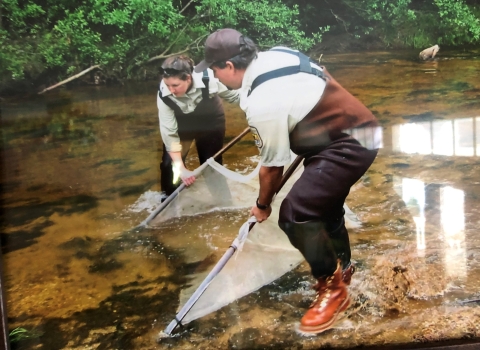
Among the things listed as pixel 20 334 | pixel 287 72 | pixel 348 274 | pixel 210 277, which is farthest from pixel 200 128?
pixel 20 334

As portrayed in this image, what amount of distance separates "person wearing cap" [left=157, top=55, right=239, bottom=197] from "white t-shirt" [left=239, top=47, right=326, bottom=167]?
137mm

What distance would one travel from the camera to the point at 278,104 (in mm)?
1375

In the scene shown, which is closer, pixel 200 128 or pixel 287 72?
pixel 287 72

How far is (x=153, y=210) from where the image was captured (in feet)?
5.10

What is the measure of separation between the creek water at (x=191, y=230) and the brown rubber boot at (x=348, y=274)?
0.02 m

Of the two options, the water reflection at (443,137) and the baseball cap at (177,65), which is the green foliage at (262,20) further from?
the water reflection at (443,137)

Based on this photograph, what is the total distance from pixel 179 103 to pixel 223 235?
1.58 ft

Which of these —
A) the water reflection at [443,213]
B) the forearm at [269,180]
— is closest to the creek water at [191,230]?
the water reflection at [443,213]

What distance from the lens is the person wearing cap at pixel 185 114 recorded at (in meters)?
1.51

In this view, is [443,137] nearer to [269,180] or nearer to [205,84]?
[269,180]

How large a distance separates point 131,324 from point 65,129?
0.69m

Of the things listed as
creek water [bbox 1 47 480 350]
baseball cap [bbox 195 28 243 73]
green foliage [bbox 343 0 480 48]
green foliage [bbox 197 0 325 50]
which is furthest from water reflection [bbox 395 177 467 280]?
baseball cap [bbox 195 28 243 73]

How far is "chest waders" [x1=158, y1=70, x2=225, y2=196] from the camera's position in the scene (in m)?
1.53

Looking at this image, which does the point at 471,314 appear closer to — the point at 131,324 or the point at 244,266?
the point at 244,266
